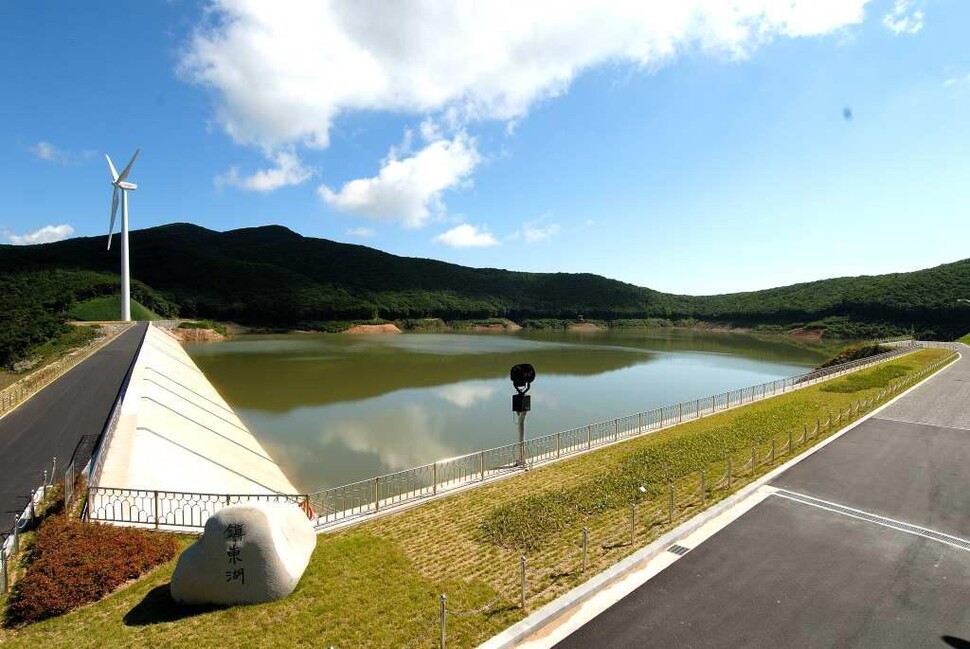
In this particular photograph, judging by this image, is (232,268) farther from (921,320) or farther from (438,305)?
(921,320)

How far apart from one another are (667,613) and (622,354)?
7188 cm

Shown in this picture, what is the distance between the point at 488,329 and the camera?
15925 cm

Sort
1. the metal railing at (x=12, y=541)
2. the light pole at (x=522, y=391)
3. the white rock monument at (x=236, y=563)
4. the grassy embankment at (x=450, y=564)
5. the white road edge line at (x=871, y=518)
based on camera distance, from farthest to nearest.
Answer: the light pole at (x=522, y=391), the white road edge line at (x=871, y=518), the metal railing at (x=12, y=541), the white rock monument at (x=236, y=563), the grassy embankment at (x=450, y=564)

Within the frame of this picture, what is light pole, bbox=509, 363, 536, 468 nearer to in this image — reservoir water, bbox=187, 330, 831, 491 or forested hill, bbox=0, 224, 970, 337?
reservoir water, bbox=187, 330, 831, 491

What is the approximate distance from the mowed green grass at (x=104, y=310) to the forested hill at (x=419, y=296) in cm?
1586

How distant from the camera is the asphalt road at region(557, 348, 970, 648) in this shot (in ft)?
24.3

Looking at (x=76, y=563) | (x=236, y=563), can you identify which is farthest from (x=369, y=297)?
(x=236, y=563)

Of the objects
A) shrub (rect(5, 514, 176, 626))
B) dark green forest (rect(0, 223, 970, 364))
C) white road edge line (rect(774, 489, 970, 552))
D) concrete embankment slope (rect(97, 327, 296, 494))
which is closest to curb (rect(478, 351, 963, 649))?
white road edge line (rect(774, 489, 970, 552))

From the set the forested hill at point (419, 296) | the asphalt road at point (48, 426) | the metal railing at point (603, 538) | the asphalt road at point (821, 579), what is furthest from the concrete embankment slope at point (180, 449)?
the forested hill at point (419, 296)

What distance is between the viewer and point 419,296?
171750 millimetres

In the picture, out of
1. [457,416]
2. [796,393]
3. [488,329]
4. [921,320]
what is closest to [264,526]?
[457,416]

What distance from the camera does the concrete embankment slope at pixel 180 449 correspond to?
48.7 feet

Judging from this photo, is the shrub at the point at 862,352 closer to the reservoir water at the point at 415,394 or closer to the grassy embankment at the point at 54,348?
the reservoir water at the point at 415,394

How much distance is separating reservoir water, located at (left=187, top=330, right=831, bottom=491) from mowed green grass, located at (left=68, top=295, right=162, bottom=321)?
1460 inches
